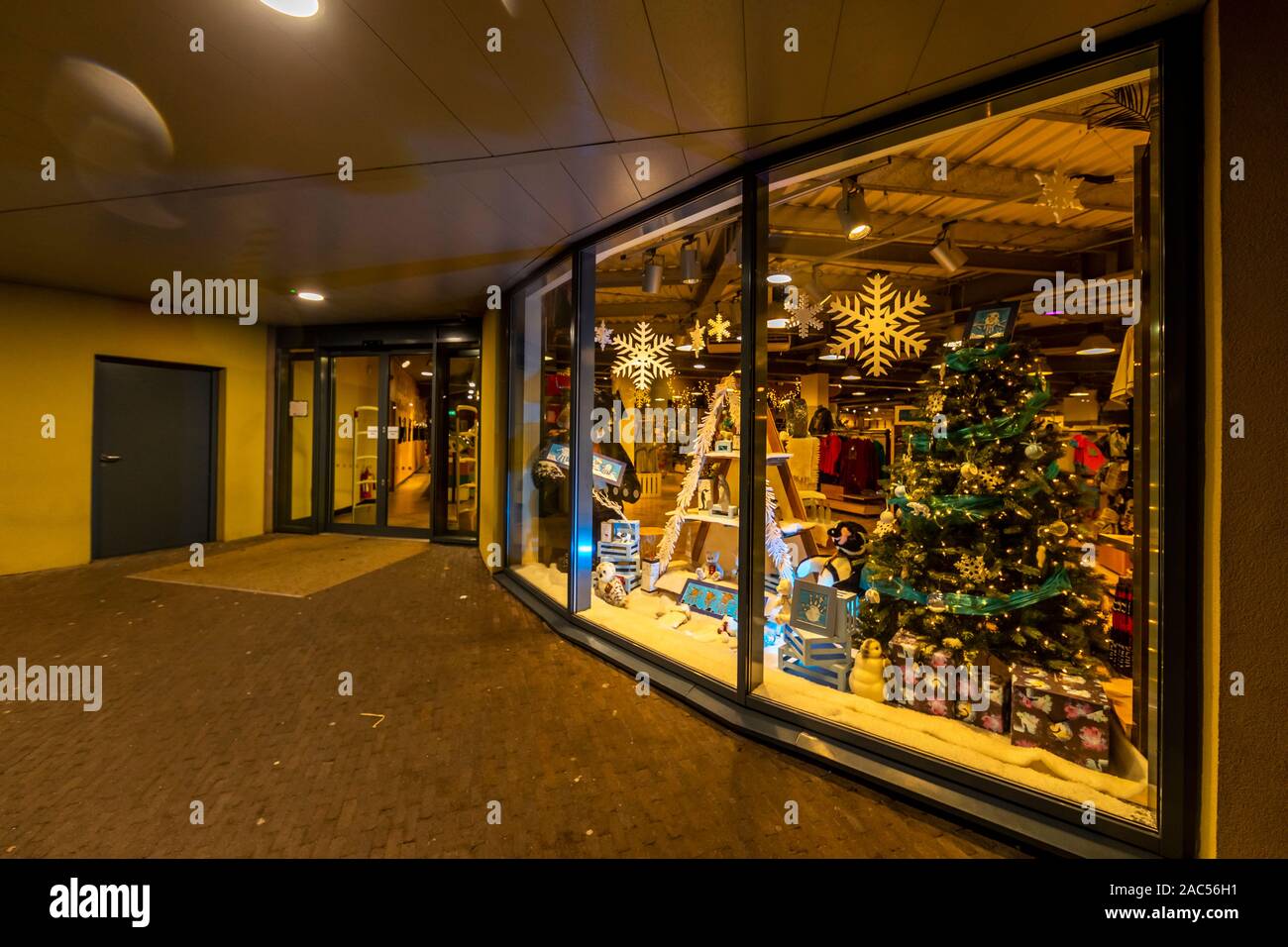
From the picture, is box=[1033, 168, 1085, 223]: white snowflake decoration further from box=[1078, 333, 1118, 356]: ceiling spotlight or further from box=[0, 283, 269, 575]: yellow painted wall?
box=[0, 283, 269, 575]: yellow painted wall

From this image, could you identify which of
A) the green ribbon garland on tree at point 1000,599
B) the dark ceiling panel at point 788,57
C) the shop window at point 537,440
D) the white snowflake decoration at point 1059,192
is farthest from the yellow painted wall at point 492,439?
the white snowflake decoration at point 1059,192

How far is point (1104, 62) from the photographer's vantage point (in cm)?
175

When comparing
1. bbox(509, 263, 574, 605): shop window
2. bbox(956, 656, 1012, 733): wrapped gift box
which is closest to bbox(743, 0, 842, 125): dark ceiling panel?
bbox(956, 656, 1012, 733): wrapped gift box

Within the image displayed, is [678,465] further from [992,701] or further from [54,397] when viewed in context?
[54,397]

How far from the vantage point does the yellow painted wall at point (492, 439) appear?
5445 millimetres

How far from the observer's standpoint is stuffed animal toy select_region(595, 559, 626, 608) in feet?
12.9

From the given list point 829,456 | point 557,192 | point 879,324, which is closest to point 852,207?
point 879,324

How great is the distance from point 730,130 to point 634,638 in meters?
2.91

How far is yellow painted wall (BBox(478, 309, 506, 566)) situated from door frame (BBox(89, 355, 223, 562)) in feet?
12.1

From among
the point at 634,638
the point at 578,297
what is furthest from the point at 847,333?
the point at 634,638
